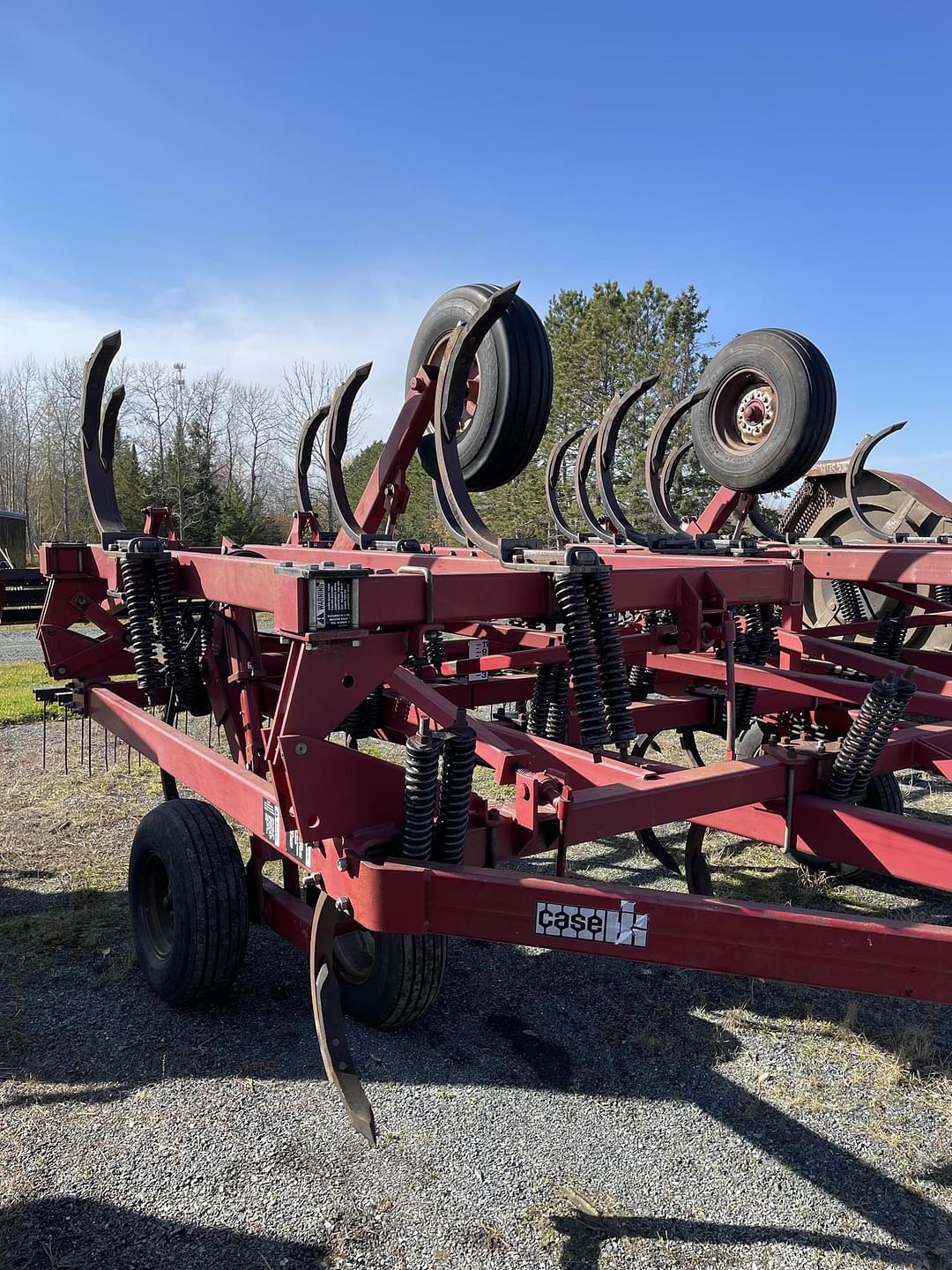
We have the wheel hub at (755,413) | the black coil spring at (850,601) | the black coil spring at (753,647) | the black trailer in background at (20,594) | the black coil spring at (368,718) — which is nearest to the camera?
the black coil spring at (753,647)

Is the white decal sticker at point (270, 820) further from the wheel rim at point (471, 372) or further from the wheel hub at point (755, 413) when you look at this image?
the wheel hub at point (755, 413)

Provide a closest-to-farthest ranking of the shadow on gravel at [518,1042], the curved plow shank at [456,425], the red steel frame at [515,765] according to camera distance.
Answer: the red steel frame at [515,765] → the shadow on gravel at [518,1042] → the curved plow shank at [456,425]

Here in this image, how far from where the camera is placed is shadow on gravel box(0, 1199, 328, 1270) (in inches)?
91.7

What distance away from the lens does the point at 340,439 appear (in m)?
5.56

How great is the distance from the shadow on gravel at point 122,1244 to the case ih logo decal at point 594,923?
1049 millimetres

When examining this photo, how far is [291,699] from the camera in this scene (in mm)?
A: 2475

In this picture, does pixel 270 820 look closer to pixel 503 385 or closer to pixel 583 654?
pixel 583 654

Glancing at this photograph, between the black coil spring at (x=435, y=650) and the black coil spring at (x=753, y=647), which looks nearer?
the black coil spring at (x=753, y=647)

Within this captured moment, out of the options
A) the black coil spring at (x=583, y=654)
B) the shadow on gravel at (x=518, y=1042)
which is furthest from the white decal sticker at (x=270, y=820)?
the black coil spring at (x=583, y=654)

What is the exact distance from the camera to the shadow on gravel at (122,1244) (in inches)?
91.7

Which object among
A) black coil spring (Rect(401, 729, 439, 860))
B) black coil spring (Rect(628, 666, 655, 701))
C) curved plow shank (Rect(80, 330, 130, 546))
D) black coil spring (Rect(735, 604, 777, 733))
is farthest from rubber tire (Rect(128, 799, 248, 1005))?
black coil spring (Rect(628, 666, 655, 701))

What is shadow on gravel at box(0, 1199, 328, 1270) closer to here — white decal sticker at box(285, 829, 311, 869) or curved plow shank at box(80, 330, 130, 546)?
white decal sticker at box(285, 829, 311, 869)

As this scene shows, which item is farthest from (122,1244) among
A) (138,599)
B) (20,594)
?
(20,594)

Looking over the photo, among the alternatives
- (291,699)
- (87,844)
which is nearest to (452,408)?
(291,699)
